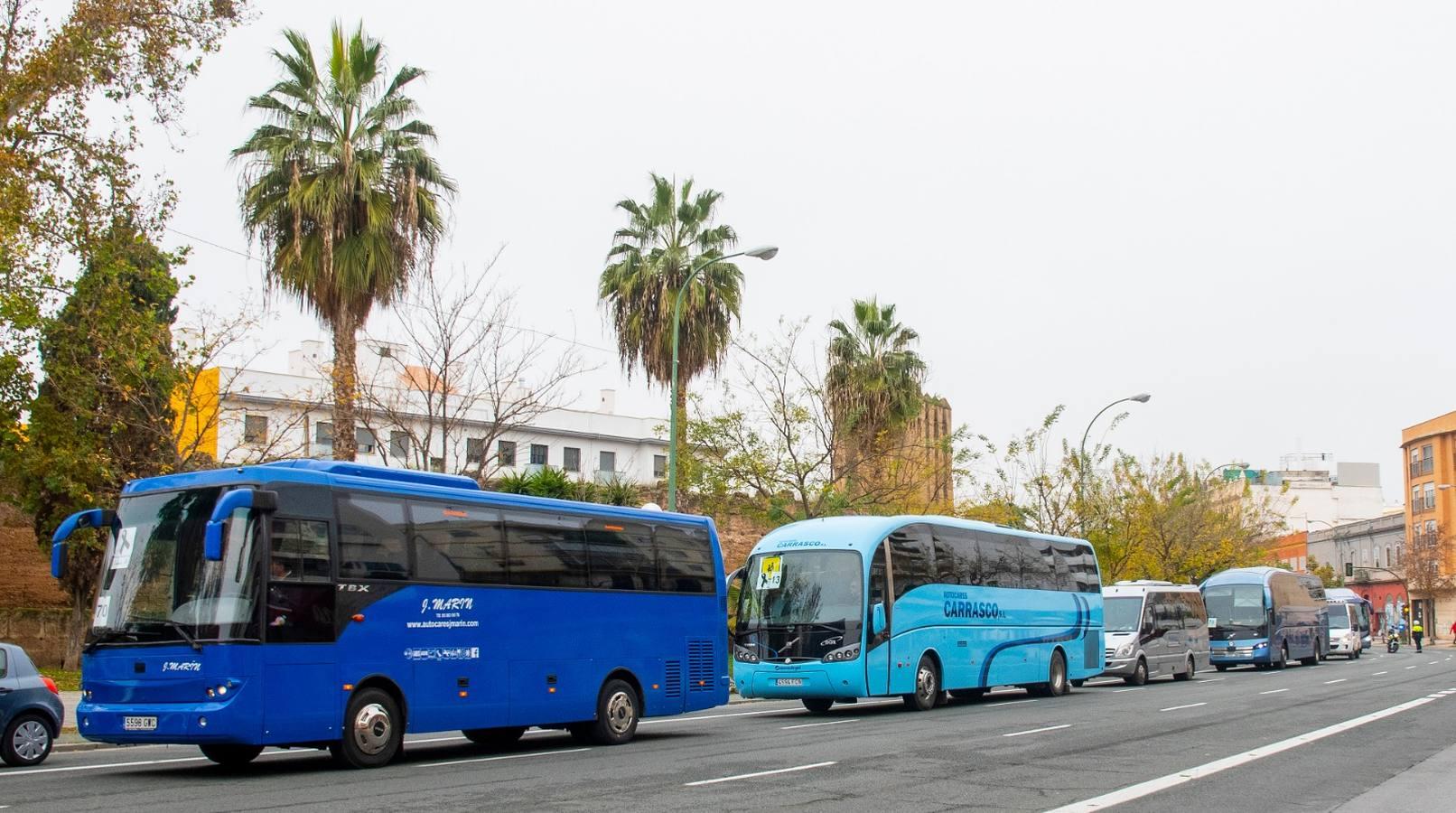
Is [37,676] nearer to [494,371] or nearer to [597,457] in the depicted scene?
[494,371]

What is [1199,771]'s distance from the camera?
14.1m

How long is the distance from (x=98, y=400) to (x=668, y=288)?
51.5 ft

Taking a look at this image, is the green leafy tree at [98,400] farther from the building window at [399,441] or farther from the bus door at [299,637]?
the bus door at [299,637]

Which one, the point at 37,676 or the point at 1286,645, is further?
the point at 1286,645

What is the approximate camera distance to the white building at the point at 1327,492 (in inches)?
5340

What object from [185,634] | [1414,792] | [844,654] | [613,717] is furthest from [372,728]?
[1414,792]

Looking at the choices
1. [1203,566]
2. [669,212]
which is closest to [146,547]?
[669,212]

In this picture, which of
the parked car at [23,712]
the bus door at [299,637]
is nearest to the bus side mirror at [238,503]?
the bus door at [299,637]

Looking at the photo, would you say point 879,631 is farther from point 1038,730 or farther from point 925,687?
point 1038,730

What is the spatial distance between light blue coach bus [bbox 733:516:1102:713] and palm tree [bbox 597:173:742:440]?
14.3 meters

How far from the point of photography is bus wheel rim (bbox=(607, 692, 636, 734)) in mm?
18391

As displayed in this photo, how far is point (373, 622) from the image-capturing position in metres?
15.0

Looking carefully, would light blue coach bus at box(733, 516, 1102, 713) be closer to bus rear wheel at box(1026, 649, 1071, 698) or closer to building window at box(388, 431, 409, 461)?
bus rear wheel at box(1026, 649, 1071, 698)

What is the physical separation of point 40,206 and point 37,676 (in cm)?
990
